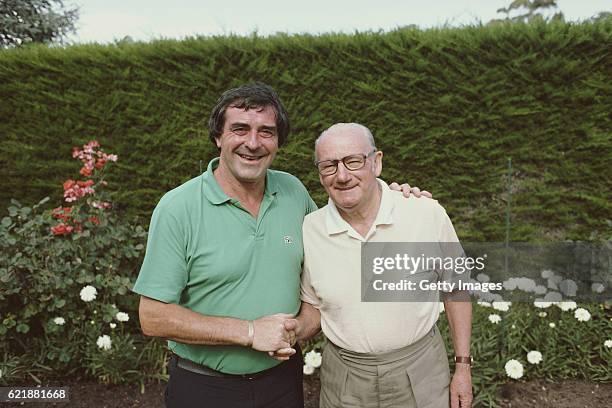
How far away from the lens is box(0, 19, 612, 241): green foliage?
176 inches

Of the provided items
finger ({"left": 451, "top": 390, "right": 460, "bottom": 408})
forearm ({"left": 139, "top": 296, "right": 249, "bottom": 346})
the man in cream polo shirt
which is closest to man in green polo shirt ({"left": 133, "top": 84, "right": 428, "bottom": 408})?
forearm ({"left": 139, "top": 296, "right": 249, "bottom": 346})

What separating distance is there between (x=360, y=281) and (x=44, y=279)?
2516 millimetres

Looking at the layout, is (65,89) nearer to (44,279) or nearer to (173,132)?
(173,132)

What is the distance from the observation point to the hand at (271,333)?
5.35ft

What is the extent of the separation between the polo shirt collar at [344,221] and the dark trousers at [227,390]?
1.93ft

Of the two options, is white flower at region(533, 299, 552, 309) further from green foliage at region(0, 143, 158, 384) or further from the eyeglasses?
green foliage at region(0, 143, 158, 384)

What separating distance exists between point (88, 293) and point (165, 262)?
1923mm

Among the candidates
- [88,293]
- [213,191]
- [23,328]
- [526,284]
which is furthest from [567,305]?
[23,328]

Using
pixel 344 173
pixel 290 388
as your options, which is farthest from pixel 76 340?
pixel 344 173

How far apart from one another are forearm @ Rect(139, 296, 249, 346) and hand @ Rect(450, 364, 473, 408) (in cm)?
91

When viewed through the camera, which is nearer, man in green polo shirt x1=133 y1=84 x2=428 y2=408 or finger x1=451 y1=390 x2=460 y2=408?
man in green polo shirt x1=133 y1=84 x2=428 y2=408

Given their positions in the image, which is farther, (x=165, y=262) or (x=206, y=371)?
(x=206, y=371)

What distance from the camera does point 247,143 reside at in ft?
5.79

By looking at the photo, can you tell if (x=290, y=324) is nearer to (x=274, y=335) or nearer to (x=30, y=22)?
(x=274, y=335)
